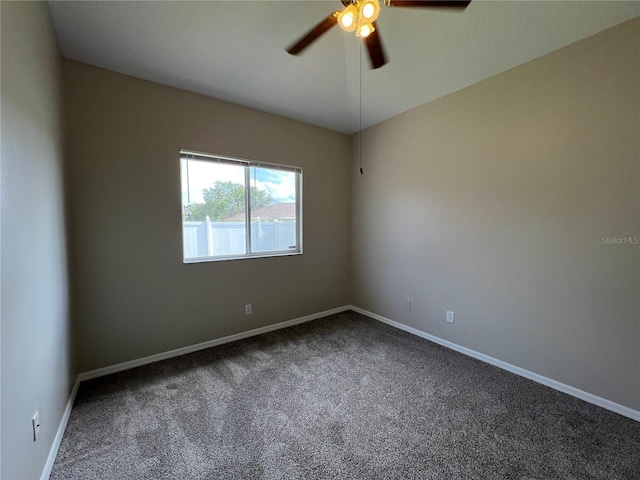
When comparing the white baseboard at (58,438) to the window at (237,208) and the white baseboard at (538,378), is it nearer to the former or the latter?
the window at (237,208)

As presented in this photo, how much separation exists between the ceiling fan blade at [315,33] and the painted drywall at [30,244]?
1272mm

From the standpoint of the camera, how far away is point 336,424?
173 cm

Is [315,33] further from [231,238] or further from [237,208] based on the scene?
[231,238]

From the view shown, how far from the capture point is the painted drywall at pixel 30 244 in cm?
106

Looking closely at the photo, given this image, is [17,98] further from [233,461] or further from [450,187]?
[450,187]

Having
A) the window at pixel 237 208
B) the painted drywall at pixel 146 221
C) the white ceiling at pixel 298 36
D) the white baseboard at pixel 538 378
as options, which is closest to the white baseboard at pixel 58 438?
the painted drywall at pixel 146 221

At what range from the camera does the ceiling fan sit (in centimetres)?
126

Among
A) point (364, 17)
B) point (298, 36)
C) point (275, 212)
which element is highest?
point (298, 36)

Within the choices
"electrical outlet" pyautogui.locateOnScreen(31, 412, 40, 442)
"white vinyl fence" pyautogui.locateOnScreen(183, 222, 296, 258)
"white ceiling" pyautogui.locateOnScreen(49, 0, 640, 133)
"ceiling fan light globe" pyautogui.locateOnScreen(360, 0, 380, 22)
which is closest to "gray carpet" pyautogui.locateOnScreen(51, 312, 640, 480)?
"electrical outlet" pyautogui.locateOnScreen(31, 412, 40, 442)

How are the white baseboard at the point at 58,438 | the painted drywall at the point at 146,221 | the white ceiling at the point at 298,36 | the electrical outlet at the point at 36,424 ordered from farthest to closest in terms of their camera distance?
the painted drywall at the point at 146,221, the white ceiling at the point at 298,36, the white baseboard at the point at 58,438, the electrical outlet at the point at 36,424

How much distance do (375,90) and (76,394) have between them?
365 centimetres

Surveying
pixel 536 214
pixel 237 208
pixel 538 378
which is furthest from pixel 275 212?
pixel 538 378

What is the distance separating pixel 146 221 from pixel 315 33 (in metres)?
2.09

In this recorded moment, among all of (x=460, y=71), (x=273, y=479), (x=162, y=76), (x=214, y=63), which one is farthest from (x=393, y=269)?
(x=162, y=76)
